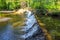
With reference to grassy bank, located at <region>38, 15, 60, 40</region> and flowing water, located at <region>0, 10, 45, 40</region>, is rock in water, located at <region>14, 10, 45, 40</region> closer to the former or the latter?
flowing water, located at <region>0, 10, 45, 40</region>

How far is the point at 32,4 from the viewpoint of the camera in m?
32.2

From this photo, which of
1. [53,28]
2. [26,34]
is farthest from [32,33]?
[53,28]

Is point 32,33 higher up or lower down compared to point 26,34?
higher up

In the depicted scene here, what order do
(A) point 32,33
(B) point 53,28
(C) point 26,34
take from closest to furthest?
1. (A) point 32,33
2. (C) point 26,34
3. (B) point 53,28

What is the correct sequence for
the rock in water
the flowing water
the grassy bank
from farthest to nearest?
the grassy bank, the flowing water, the rock in water

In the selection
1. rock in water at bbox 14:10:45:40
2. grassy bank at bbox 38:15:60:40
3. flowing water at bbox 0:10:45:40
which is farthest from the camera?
grassy bank at bbox 38:15:60:40

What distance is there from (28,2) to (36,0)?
1.85 m

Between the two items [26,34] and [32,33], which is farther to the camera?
[26,34]

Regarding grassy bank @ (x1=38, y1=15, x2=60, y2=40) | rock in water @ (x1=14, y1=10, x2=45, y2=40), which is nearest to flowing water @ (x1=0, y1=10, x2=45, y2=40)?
rock in water @ (x1=14, y1=10, x2=45, y2=40)

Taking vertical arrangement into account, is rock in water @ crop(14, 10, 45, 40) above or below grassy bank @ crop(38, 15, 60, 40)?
above

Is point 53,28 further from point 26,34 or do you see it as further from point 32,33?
point 32,33

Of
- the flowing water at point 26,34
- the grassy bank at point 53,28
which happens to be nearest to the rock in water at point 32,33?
the flowing water at point 26,34

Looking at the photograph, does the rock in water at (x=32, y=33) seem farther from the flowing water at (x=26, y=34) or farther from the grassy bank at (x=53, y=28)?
the grassy bank at (x=53, y=28)

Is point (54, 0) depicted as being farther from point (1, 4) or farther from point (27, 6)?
point (1, 4)
